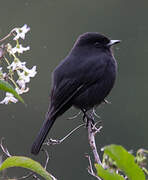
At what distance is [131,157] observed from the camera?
232cm

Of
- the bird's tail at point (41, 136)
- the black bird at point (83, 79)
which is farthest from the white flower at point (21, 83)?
the black bird at point (83, 79)

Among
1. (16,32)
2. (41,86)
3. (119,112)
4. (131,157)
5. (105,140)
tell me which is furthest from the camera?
(41,86)

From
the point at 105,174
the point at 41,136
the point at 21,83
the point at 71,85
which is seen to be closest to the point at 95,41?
the point at 71,85

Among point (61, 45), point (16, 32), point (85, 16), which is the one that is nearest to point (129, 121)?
point (61, 45)

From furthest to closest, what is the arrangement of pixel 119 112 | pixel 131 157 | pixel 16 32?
pixel 119 112 → pixel 16 32 → pixel 131 157

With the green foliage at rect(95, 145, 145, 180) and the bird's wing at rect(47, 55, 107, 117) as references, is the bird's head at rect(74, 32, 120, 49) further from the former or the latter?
Result: the green foliage at rect(95, 145, 145, 180)

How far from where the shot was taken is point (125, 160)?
7.66 ft

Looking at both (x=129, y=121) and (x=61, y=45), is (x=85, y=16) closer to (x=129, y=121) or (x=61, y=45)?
(x=61, y=45)

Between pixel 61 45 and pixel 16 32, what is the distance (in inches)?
346

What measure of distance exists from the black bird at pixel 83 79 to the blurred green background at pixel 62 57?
13.0 ft

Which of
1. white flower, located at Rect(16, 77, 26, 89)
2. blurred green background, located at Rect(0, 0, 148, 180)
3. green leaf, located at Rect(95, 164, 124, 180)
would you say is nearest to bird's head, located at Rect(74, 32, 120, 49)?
white flower, located at Rect(16, 77, 26, 89)

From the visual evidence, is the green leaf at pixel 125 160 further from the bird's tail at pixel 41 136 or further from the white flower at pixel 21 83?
the bird's tail at pixel 41 136

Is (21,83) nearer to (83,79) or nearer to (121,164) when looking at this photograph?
(121,164)

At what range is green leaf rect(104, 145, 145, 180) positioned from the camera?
7.54 ft
